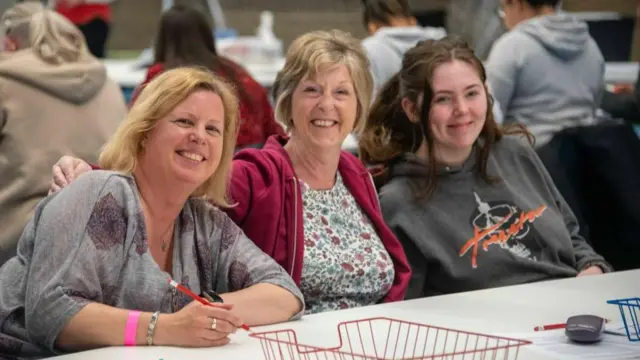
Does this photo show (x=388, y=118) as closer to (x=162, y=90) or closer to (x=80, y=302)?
(x=162, y=90)

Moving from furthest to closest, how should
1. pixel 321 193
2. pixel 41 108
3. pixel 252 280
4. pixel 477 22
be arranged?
pixel 477 22
pixel 41 108
pixel 321 193
pixel 252 280

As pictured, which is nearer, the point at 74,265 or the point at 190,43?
the point at 74,265

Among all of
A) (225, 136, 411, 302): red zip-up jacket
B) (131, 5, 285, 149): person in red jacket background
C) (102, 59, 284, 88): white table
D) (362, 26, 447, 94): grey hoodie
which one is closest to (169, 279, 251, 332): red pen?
(225, 136, 411, 302): red zip-up jacket

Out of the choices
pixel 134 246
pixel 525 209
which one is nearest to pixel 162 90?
pixel 134 246

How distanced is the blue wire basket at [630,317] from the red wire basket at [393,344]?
0.24 metres

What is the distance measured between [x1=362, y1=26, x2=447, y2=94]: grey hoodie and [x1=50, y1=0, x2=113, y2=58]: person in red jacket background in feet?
7.64

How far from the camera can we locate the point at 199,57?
4180 millimetres

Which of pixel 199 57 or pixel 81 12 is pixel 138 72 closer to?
pixel 81 12

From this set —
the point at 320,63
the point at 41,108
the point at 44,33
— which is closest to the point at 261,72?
the point at 44,33

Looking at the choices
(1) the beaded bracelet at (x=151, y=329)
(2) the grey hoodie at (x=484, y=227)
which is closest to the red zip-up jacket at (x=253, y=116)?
(2) the grey hoodie at (x=484, y=227)

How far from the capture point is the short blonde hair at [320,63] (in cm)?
256

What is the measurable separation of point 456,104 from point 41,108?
1.41 m

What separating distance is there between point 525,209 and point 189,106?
44.6 inches

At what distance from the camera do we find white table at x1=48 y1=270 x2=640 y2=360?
1925mm
